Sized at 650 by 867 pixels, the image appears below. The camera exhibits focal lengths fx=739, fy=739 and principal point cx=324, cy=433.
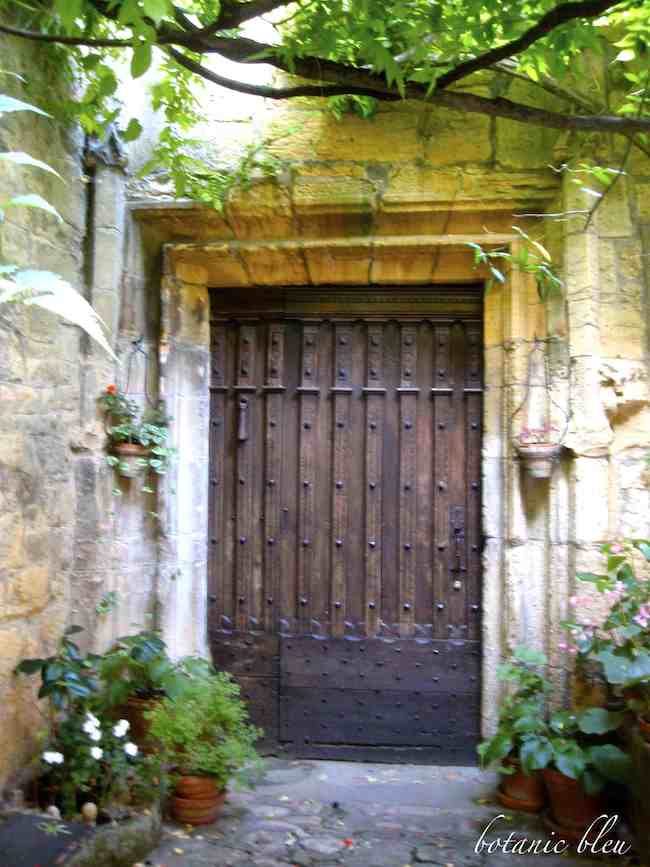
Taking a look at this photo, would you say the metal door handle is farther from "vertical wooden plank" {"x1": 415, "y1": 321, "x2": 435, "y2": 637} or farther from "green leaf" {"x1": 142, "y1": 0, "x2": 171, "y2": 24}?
"green leaf" {"x1": 142, "y1": 0, "x2": 171, "y2": 24}

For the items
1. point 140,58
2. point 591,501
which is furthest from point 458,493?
point 140,58

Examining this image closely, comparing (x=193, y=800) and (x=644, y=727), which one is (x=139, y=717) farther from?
(x=644, y=727)

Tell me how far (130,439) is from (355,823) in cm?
167

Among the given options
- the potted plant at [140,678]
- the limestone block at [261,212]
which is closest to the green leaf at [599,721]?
the potted plant at [140,678]

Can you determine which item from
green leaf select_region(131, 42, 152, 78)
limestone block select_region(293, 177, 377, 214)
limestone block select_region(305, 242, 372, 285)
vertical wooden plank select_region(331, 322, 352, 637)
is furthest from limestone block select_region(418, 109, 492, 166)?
green leaf select_region(131, 42, 152, 78)

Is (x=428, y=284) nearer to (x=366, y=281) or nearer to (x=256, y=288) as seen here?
(x=366, y=281)

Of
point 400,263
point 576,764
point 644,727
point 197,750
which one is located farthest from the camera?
point 400,263

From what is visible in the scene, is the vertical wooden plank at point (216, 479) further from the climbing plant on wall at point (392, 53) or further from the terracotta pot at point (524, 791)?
the terracotta pot at point (524, 791)

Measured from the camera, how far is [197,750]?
8.38 feet

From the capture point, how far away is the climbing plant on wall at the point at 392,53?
2.31 m

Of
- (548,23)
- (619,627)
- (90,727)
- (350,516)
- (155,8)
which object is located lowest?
(90,727)

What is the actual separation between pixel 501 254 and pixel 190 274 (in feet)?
4.37

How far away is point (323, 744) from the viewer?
3.21 m

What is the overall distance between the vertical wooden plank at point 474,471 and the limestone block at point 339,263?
1.78 ft
